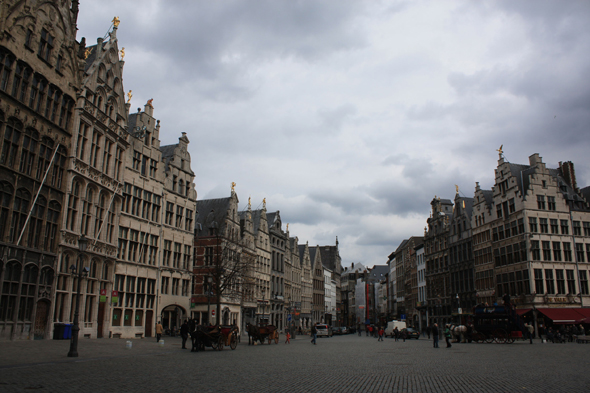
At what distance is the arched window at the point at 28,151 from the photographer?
27.4 m

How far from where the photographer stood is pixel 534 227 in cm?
5306

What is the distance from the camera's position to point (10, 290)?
2594 cm

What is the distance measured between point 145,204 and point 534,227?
1678 inches

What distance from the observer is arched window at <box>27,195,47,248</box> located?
28094 mm

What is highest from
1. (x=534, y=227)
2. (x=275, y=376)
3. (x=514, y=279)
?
(x=534, y=227)

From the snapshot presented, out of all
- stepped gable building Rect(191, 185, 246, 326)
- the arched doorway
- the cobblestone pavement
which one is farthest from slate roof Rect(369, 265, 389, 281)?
the cobblestone pavement

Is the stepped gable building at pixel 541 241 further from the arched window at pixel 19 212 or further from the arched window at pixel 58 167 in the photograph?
the arched window at pixel 19 212

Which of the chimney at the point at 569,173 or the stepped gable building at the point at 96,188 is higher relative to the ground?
the chimney at the point at 569,173

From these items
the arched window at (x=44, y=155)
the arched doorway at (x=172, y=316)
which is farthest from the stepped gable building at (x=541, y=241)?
the arched window at (x=44, y=155)

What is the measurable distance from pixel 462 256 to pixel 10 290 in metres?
57.7

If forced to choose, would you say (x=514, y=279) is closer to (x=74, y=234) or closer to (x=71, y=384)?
(x=74, y=234)

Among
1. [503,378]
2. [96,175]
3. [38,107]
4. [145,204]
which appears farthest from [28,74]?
[503,378]

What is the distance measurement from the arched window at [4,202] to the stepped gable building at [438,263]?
60.1 metres

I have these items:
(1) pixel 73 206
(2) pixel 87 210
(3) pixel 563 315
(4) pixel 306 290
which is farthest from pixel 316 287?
(1) pixel 73 206
